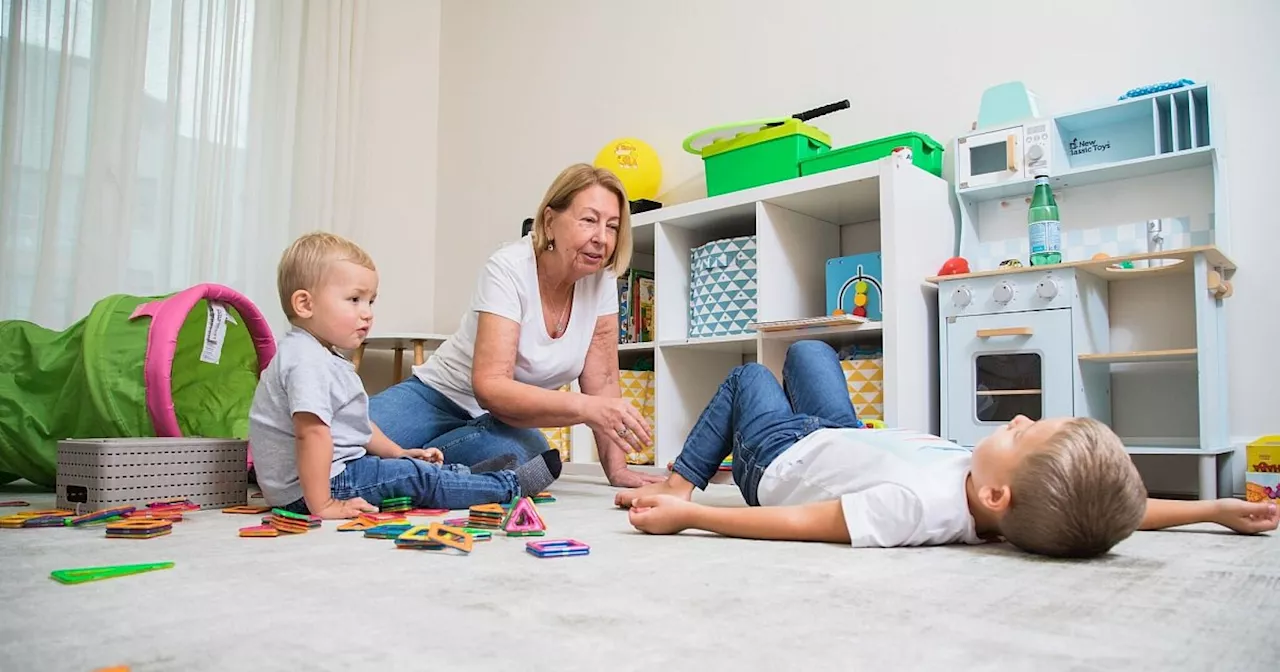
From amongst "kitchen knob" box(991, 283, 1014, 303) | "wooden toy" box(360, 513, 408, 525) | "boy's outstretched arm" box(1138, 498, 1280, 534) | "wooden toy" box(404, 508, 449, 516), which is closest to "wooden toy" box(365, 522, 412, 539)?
"wooden toy" box(360, 513, 408, 525)

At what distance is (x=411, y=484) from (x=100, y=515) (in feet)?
1.80

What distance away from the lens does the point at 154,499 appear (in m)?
1.83

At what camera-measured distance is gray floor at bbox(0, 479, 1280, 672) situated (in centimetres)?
71

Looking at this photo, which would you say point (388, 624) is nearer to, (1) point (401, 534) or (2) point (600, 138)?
(1) point (401, 534)

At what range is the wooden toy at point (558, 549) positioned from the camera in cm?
121

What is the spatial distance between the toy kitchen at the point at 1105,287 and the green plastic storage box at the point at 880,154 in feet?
0.48

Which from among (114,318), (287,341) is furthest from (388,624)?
(114,318)

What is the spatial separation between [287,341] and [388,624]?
105 cm

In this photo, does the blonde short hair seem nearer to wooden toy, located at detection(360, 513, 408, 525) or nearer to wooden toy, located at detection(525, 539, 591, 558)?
wooden toy, located at detection(360, 513, 408, 525)

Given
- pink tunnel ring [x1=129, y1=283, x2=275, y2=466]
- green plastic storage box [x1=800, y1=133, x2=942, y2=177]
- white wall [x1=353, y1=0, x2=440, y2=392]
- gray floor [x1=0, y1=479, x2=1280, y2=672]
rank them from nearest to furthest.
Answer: gray floor [x1=0, y1=479, x2=1280, y2=672]
pink tunnel ring [x1=129, y1=283, x2=275, y2=466]
green plastic storage box [x1=800, y1=133, x2=942, y2=177]
white wall [x1=353, y1=0, x2=440, y2=392]

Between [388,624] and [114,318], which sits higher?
[114,318]

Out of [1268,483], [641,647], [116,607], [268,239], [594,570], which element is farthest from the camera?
[268,239]

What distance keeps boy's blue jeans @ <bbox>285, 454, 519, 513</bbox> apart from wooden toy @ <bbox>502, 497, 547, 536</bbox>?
333 mm

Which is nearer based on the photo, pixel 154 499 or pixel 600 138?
pixel 154 499
